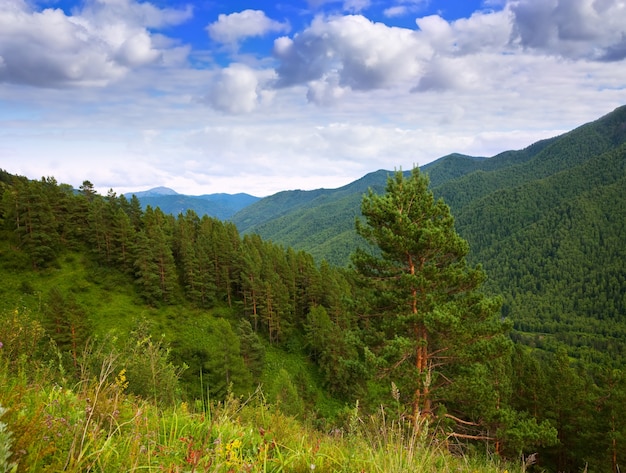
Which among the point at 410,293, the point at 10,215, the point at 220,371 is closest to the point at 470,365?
the point at 410,293

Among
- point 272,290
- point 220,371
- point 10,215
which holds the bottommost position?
point 220,371

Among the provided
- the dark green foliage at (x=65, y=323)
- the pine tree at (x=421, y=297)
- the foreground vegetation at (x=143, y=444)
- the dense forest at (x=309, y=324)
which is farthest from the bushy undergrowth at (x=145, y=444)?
the dark green foliage at (x=65, y=323)

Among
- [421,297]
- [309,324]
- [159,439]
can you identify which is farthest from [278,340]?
[159,439]

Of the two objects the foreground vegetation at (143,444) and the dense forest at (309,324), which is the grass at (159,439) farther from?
the dense forest at (309,324)

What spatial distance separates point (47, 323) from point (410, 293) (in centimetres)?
2818

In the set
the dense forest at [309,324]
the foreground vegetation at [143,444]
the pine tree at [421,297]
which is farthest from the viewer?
the pine tree at [421,297]

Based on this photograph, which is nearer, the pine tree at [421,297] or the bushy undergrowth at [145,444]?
the bushy undergrowth at [145,444]

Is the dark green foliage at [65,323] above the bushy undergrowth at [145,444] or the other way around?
the other way around

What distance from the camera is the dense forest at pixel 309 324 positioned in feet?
39.8

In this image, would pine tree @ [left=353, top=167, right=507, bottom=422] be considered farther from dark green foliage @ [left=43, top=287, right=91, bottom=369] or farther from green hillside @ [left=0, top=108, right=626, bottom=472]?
dark green foliage @ [left=43, top=287, right=91, bottom=369]

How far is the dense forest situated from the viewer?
12.1m

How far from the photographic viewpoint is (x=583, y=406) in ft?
75.2

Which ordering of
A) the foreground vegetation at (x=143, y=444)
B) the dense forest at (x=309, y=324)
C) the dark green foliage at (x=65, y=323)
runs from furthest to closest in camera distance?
the dark green foliage at (x=65, y=323), the dense forest at (x=309, y=324), the foreground vegetation at (x=143, y=444)

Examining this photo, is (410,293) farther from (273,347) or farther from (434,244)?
(273,347)
